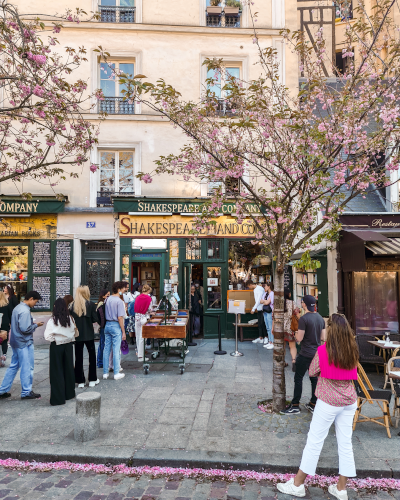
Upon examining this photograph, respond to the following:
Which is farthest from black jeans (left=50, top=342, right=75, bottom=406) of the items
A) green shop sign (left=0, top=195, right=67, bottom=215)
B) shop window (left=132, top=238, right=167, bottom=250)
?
green shop sign (left=0, top=195, right=67, bottom=215)

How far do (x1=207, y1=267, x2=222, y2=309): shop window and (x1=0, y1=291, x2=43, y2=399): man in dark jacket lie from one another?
6649 mm

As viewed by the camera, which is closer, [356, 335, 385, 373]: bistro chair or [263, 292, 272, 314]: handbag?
[356, 335, 385, 373]: bistro chair

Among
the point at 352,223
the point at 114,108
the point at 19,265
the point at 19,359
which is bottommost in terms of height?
the point at 19,359

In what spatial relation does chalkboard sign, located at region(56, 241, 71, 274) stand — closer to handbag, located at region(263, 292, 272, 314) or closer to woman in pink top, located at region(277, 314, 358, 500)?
handbag, located at region(263, 292, 272, 314)

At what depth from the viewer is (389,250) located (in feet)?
25.0

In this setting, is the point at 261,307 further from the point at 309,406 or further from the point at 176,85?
the point at 176,85

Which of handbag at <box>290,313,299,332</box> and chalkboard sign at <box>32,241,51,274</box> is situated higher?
chalkboard sign at <box>32,241,51,274</box>

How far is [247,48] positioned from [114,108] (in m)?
5.09

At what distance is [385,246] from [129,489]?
674 cm

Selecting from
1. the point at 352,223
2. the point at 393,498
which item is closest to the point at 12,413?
the point at 393,498

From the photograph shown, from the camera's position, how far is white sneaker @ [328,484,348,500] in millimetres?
3596

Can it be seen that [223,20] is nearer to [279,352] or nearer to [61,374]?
[279,352]

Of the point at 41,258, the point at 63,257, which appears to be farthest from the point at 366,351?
the point at 41,258

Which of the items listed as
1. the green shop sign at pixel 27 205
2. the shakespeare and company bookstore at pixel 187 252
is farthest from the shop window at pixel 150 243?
the green shop sign at pixel 27 205
